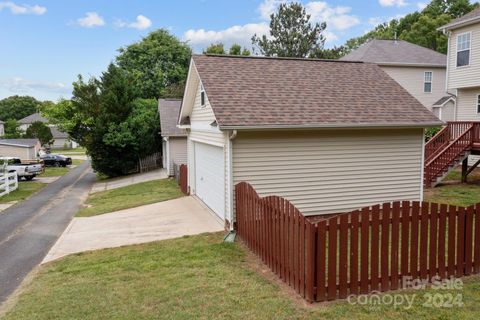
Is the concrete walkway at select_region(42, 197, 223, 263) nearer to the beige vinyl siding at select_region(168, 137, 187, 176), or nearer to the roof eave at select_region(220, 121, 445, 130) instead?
the roof eave at select_region(220, 121, 445, 130)

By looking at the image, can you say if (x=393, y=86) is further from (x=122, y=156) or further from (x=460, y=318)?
(x=122, y=156)

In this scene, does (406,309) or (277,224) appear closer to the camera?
(406,309)

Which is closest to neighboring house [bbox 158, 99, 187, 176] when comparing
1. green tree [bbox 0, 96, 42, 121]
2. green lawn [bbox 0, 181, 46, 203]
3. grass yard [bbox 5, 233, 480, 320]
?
green lawn [bbox 0, 181, 46, 203]

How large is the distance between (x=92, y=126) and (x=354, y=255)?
86.2 feet

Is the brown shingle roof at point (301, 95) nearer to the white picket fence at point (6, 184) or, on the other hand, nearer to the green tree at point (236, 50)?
the white picket fence at point (6, 184)

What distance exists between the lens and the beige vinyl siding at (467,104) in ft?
63.3

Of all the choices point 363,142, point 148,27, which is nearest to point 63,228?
point 363,142

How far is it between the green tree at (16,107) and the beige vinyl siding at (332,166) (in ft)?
344

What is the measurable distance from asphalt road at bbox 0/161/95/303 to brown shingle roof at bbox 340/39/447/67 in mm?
21709

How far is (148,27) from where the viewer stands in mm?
51594

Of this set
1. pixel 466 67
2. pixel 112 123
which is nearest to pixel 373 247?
pixel 466 67

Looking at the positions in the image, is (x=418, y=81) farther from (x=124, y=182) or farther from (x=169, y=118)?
(x=124, y=182)

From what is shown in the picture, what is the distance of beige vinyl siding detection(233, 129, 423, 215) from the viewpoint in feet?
33.2

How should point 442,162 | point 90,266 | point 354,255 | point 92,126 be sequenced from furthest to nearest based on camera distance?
1. point 92,126
2. point 442,162
3. point 90,266
4. point 354,255
